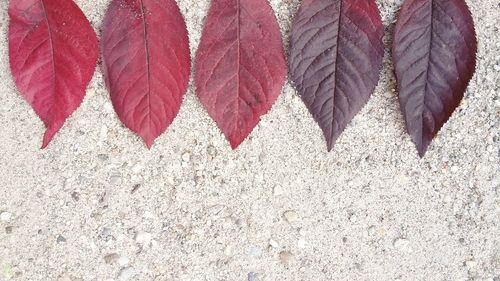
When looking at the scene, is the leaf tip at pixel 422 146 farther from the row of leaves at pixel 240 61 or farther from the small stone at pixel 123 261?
the small stone at pixel 123 261

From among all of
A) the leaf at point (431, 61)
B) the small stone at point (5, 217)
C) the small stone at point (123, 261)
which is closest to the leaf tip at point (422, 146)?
the leaf at point (431, 61)

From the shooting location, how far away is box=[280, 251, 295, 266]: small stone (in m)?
1.15

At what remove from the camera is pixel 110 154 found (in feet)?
3.78

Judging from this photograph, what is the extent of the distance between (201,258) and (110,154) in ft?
0.64

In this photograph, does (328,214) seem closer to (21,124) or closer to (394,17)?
(394,17)

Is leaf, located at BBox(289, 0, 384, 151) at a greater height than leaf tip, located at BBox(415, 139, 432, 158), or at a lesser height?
greater

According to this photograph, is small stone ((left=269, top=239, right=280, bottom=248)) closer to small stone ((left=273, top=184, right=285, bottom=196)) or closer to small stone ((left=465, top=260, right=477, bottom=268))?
small stone ((left=273, top=184, right=285, bottom=196))

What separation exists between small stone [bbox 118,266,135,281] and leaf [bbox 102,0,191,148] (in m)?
0.18

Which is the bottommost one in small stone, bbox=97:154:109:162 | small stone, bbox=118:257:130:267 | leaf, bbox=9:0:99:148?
small stone, bbox=118:257:130:267

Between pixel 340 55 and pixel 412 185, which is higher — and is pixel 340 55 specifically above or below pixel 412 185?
above

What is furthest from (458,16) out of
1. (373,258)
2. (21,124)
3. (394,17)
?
(21,124)

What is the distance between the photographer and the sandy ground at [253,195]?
45.0 inches

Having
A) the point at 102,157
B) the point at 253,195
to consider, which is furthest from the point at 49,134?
the point at 253,195

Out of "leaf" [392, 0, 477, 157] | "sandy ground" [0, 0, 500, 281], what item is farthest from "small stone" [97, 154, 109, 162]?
"leaf" [392, 0, 477, 157]
